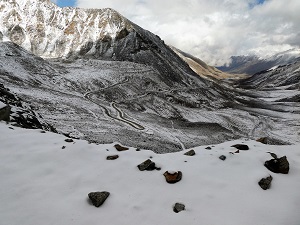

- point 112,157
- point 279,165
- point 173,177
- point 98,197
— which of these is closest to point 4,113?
point 112,157

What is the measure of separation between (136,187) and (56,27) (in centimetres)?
16143

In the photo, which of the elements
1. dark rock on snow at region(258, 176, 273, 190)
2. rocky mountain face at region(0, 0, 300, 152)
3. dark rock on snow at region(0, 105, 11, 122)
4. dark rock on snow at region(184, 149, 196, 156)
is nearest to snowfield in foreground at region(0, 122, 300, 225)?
dark rock on snow at region(258, 176, 273, 190)

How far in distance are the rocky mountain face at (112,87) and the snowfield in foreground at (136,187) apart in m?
16.9

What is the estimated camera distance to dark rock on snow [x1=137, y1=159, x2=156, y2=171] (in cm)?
1091

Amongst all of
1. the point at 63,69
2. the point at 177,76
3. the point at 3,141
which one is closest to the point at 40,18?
the point at 63,69

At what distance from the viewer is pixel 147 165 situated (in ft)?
35.9

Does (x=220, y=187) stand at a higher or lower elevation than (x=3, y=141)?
higher

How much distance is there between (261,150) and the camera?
486 inches

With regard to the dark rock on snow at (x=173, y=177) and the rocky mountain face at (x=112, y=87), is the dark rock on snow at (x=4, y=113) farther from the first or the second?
the dark rock on snow at (x=173, y=177)

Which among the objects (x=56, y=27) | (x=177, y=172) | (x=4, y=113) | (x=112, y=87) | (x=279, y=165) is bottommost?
(x=4, y=113)

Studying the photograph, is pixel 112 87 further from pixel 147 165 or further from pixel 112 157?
pixel 147 165

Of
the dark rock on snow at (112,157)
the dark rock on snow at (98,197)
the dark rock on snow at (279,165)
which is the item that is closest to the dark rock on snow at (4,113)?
the dark rock on snow at (112,157)

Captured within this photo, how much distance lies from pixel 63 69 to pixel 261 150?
8469cm

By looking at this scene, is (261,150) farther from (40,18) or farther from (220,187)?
(40,18)
